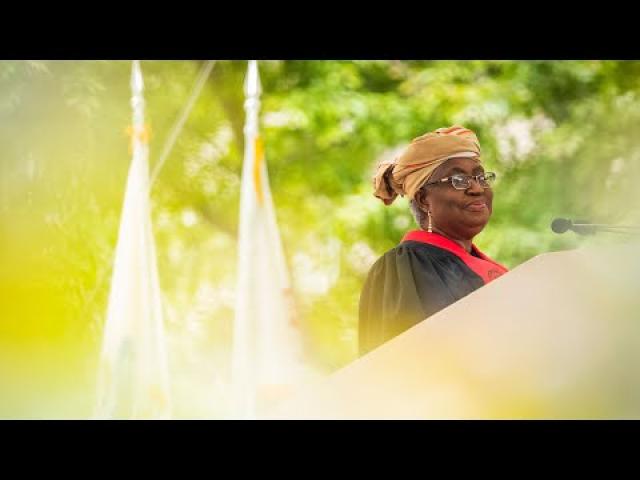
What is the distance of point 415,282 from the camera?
3.35 meters

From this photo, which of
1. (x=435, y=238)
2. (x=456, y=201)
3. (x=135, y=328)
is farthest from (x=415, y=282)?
(x=135, y=328)

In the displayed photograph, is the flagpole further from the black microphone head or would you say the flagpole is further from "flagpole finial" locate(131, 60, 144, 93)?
the black microphone head

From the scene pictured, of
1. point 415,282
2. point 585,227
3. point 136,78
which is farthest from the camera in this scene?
point 136,78

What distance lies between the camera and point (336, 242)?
14.2 ft

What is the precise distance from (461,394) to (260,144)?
131 cm

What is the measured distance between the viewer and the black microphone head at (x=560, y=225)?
3.96 m

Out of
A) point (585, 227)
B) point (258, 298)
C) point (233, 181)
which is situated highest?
point (233, 181)

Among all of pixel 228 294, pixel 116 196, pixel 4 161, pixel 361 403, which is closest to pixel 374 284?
pixel 361 403

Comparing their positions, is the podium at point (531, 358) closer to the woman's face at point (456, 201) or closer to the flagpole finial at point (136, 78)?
the woman's face at point (456, 201)

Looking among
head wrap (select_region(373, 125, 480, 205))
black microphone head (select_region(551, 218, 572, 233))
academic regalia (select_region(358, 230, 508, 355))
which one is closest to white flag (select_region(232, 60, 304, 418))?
academic regalia (select_region(358, 230, 508, 355))

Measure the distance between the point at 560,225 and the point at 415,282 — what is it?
907 millimetres

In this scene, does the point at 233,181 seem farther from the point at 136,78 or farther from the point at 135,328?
the point at 135,328

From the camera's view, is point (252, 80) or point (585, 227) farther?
point (252, 80)

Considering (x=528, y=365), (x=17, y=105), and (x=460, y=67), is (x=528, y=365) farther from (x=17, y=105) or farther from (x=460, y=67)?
(x=17, y=105)
